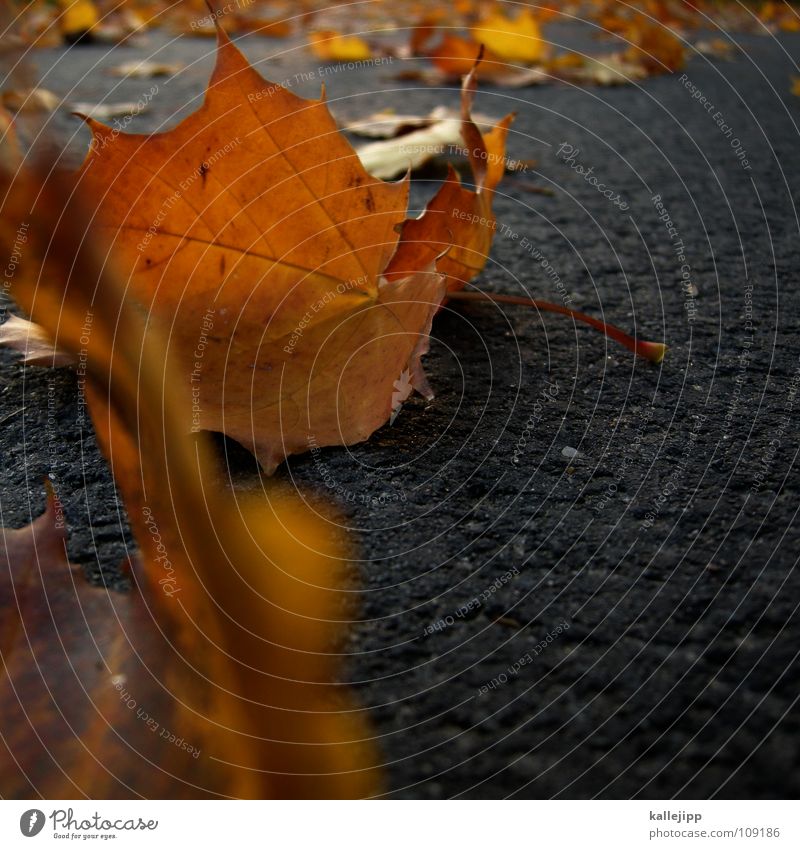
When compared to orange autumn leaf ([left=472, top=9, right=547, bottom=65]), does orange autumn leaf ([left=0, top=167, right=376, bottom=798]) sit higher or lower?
lower

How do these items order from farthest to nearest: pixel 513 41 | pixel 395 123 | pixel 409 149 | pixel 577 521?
pixel 513 41 → pixel 395 123 → pixel 409 149 → pixel 577 521

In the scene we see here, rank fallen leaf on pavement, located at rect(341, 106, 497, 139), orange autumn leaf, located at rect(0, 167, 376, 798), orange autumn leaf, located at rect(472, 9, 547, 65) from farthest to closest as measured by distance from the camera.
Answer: orange autumn leaf, located at rect(472, 9, 547, 65) → fallen leaf on pavement, located at rect(341, 106, 497, 139) → orange autumn leaf, located at rect(0, 167, 376, 798)

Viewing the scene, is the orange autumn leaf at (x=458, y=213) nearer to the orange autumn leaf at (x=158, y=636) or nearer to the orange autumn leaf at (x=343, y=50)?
the orange autumn leaf at (x=158, y=636)

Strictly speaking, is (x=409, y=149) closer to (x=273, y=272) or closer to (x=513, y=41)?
(x=273, y=272)

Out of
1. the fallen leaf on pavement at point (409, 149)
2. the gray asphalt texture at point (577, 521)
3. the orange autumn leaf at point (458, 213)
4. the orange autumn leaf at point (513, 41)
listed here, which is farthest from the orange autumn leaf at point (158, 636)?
the orange autumn leaf at point (513, 41)

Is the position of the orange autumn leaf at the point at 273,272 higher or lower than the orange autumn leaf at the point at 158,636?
higher

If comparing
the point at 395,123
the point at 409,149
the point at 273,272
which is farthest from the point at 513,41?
the point at 273,272

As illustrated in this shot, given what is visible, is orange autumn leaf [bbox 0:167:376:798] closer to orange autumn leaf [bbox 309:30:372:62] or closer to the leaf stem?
the leaf stem

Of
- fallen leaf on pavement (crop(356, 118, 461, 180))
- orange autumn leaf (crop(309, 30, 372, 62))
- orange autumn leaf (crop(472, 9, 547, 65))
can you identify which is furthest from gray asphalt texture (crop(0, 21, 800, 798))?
orange autumn leaf (crop(309, 30, 372, 62))
